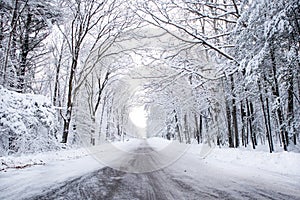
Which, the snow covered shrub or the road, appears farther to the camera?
the snow covered shrub

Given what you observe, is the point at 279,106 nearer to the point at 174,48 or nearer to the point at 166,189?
the point at 174,48

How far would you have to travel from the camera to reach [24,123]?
9148 mm

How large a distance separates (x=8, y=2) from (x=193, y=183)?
11348mm

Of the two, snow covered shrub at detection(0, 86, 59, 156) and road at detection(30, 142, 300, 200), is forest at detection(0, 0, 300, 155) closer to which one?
snow covered shrub at detection(0, 86, 59, 156)

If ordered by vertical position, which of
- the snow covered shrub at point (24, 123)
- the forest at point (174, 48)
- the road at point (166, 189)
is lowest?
the road at point (166, 189)

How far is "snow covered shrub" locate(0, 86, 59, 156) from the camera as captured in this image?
8.33 m

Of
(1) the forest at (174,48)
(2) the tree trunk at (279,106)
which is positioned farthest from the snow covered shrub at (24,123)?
(2) the tree trunk at (279,106)

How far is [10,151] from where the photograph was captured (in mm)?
9062

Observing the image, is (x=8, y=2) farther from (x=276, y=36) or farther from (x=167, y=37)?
(x=276, y=36)

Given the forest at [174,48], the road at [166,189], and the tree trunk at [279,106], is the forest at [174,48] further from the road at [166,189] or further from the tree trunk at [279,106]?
the road at [166,189]

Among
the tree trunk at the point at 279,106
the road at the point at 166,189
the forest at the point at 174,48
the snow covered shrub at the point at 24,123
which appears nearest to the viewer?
the road at the point at 166,189

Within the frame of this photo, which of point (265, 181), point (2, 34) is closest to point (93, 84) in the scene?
point (2, 34)

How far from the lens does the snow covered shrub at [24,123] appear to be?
833 cm

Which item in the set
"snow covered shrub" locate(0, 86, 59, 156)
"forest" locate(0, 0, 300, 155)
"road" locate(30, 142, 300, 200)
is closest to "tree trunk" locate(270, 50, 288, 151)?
"forest" locate(0, 0, 300, 155)
